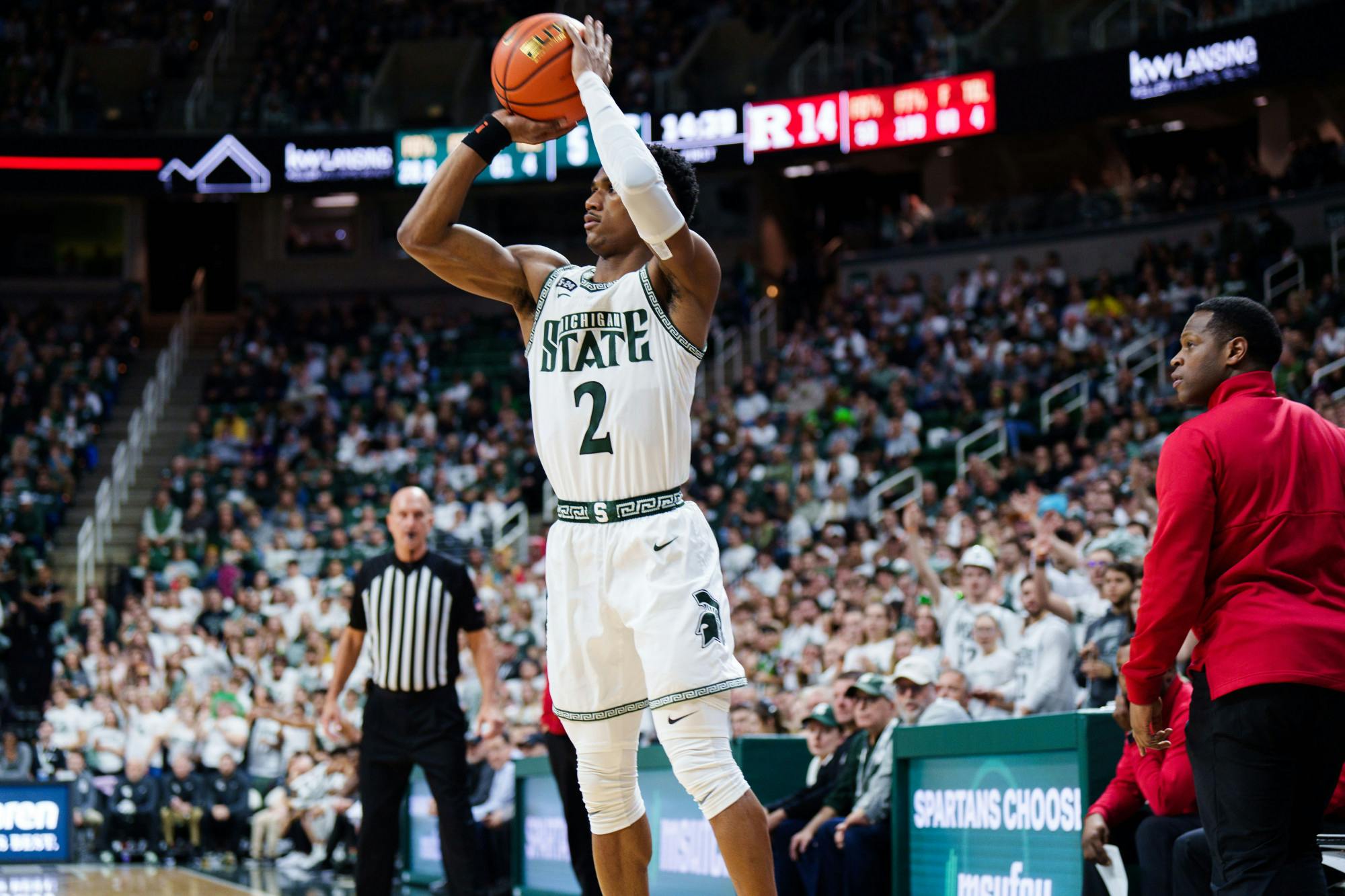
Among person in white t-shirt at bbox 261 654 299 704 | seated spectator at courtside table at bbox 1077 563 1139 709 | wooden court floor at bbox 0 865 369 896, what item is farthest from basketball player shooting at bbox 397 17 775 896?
person in white t-shirt at bbox 261 654 299 704

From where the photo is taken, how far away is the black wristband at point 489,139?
15.0 feet

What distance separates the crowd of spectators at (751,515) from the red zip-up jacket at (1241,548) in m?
3.26

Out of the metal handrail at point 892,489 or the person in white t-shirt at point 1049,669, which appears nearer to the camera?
the person in white t-shirt at point 1049,669

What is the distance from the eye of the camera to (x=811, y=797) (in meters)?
7.54

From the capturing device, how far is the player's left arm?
4.15 metres

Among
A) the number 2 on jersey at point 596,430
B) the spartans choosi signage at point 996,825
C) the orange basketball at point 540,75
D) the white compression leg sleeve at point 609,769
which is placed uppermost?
the orange basketball at point 540,75

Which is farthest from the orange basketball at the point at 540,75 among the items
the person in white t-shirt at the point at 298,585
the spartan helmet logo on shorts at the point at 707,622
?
the person in white t-shirt at the point at 298,585

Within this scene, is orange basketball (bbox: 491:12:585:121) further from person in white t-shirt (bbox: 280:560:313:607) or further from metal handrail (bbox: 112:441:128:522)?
metal handrail (bbox: 112:441:128:522)

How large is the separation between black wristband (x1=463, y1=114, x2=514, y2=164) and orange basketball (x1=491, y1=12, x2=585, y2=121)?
66mm

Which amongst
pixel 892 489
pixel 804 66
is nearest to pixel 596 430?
pixel 892 489

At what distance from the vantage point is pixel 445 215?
4535 mm

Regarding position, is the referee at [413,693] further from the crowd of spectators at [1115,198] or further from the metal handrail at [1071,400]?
the crowd of spectators at [1115,198]

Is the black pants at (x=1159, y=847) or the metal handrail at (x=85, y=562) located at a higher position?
the metal handrail at (x=85, y=562)

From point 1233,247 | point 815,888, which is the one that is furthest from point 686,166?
point 1233,247
